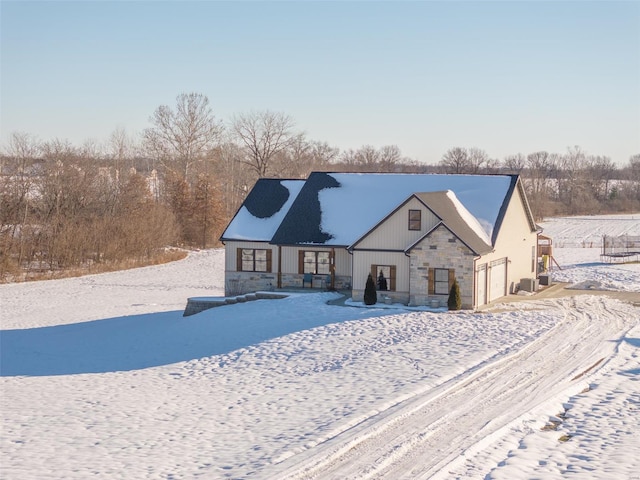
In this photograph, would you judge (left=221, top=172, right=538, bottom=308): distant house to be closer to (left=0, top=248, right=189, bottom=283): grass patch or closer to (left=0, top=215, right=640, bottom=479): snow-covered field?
(left=0, top=215, right=640, bottom=479): snow-covered field

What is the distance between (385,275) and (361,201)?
5.77 meters

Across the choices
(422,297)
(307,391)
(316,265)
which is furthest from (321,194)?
(307,391)

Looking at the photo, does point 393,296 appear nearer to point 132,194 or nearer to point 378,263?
point 378,263

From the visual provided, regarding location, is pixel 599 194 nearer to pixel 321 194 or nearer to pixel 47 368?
pixel 321 194

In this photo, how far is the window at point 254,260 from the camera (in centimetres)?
3856

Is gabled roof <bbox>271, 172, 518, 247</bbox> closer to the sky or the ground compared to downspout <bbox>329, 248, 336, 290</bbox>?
closer to the sky

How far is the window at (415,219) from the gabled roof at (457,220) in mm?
601

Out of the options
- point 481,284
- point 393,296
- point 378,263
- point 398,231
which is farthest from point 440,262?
point 378,263

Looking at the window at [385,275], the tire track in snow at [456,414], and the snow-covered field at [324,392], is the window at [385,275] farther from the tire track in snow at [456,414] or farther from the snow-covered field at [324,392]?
the tire track in snow at [456,414]

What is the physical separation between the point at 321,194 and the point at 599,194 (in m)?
110

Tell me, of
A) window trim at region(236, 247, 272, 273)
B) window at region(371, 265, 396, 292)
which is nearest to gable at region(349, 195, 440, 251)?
window at region(371, 265, 396, 292)

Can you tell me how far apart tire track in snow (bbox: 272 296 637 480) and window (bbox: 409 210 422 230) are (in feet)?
25.2

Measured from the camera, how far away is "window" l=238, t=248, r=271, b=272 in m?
38.6

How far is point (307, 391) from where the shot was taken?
22078 mm
